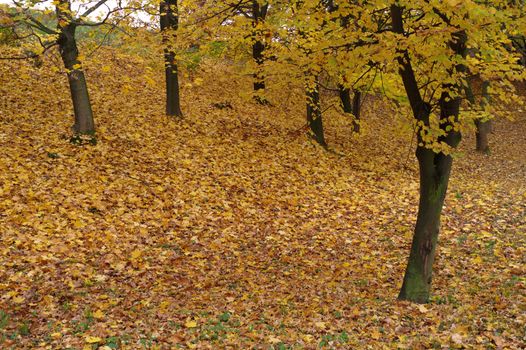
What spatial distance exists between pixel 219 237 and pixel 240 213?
1.45 m

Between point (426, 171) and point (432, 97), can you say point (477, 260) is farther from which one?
point (432, 97)

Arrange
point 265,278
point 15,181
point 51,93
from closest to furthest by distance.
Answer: point 265,278, point 15,181, point 51,93

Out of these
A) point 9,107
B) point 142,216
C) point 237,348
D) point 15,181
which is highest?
point 9,107

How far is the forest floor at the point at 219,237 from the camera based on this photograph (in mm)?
6562

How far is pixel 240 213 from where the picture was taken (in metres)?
11.4

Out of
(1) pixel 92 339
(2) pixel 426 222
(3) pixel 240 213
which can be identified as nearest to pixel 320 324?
(2) pixel 426 222

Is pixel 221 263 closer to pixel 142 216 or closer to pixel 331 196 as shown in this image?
pixel 142 216

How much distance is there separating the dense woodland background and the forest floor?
43 mm

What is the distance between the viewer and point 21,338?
5.98 m

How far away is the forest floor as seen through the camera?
6.56 meters

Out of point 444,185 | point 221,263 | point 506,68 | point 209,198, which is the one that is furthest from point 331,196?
point 506,68

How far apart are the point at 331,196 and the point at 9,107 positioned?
9.54m

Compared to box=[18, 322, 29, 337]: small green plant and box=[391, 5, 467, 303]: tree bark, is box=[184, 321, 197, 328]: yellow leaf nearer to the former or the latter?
box=[18, 322, 29, 337]: small green plant

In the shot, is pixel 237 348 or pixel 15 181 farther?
pixel 15 181
